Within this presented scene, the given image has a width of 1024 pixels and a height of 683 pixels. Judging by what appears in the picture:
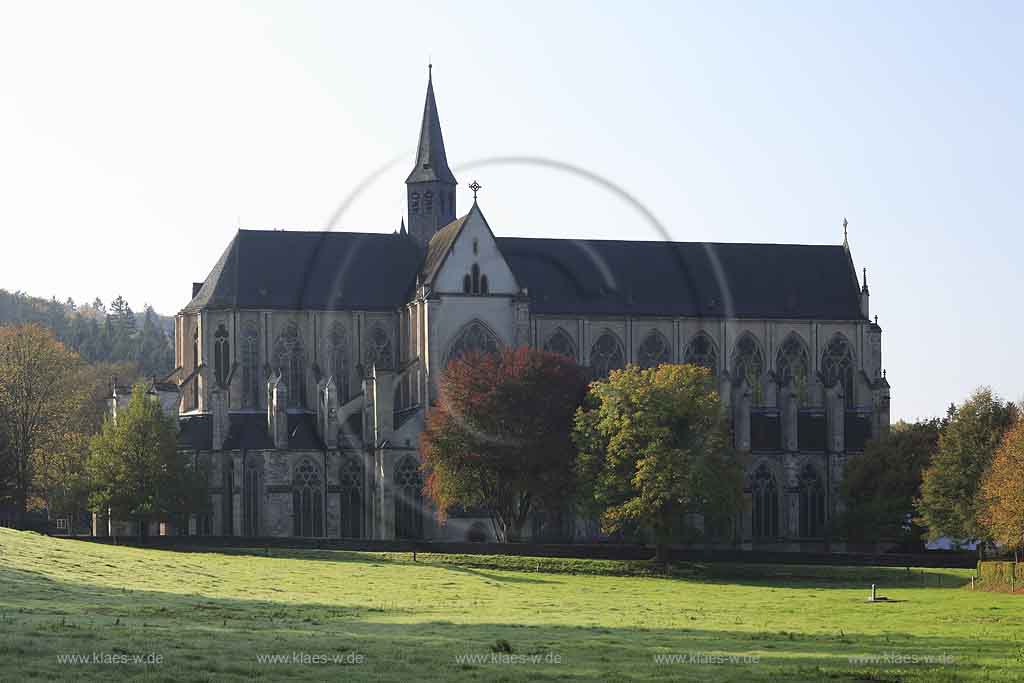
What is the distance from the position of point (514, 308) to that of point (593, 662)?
62.1 metres

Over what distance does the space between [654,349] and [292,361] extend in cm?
2150

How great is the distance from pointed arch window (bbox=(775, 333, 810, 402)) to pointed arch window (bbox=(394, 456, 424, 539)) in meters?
25.6

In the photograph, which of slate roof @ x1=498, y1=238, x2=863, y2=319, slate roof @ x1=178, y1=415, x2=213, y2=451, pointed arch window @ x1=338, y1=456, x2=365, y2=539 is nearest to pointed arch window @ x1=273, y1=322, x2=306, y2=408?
slate roof @ x1=178, y1=415, x2=213, y2=451

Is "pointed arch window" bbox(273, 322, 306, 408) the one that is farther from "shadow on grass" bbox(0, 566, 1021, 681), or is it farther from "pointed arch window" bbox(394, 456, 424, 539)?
"shadow on grass" bbox(0, 566, 1021, 681)

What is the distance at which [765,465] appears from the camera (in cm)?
10225

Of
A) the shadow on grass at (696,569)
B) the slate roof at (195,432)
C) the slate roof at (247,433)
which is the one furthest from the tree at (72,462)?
the shadow on grass at (696,569)

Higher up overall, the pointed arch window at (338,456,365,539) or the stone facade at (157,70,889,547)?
the stone facade at (157,70,889,547)

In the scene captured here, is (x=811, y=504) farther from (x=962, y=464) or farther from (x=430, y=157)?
(x=430, y=157)

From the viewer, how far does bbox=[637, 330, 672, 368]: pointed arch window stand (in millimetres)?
105812

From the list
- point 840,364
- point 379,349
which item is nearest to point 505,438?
point 379,349

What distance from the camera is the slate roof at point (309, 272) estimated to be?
101750 millimetres

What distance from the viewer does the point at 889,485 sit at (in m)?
92.5

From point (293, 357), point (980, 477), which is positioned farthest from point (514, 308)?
point (980, 477)

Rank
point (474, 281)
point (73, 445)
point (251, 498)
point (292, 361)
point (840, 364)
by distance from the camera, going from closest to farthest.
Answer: point (251, 498), point (474, 281), point (292, 361), point (840, 364), point (73, 445)
